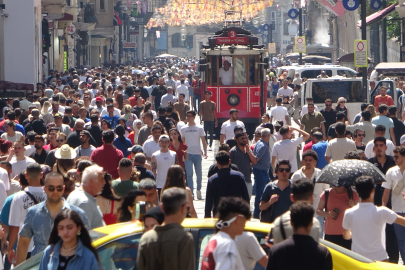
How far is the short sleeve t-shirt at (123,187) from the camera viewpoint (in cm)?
839

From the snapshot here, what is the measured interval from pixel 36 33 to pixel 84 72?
7.95 ft

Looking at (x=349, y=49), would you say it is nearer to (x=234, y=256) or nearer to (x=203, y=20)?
(x=203, y=20)

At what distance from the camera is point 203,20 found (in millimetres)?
74250

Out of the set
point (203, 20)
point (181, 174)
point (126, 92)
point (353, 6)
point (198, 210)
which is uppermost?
point (203, 20)

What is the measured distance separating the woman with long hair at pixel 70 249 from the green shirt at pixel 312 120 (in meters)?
11.2

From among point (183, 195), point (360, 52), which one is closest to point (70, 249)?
point (183, 195)

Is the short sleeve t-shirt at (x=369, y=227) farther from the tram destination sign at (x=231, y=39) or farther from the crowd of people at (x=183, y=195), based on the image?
the tram destination sign at (x=231, y=39)

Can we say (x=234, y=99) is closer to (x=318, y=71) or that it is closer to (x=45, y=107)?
(x=45, y=107)

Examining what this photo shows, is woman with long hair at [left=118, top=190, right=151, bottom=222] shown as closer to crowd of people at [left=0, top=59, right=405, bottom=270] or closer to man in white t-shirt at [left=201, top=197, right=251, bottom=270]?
crowd of people at [left=0, top=59, right=405, bottom=270]

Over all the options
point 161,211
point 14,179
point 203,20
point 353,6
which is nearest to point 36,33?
point 353,6

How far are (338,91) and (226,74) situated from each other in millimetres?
3424

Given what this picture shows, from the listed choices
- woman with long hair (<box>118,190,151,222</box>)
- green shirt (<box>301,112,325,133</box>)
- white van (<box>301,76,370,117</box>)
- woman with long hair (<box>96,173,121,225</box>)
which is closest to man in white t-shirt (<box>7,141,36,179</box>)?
woman with long hair (<box>96,173,121,225</box>)

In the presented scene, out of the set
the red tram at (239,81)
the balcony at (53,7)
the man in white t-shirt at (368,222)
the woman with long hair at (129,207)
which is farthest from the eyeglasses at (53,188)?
the balcony at (53,7)

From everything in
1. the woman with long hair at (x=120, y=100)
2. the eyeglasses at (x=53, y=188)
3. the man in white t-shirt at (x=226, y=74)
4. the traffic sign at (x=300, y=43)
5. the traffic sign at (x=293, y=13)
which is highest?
the traffic sign at (x=293, y=13)
